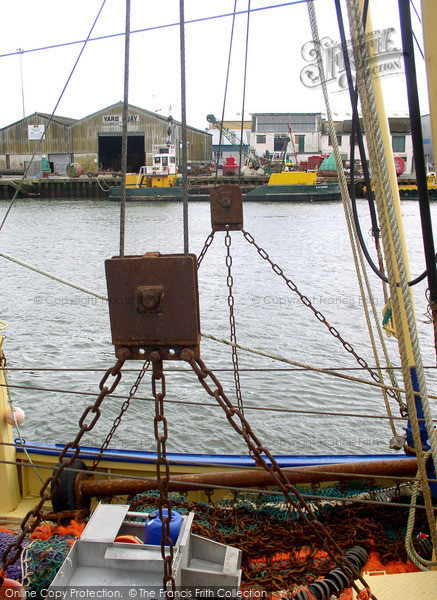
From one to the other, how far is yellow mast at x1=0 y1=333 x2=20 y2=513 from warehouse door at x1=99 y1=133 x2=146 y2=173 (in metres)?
45.2

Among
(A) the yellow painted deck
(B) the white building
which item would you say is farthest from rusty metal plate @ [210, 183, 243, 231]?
(B) the white building

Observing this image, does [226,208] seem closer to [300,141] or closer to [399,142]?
[399,142]

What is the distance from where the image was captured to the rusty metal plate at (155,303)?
6.04 ft

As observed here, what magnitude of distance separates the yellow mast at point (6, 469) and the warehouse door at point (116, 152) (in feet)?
148

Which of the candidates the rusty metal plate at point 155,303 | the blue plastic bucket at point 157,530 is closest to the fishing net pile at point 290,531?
the blue plastic bucket at point 157,530

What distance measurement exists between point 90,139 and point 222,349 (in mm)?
41144

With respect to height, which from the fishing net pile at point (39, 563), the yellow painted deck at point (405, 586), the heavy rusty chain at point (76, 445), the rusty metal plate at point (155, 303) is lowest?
the fishing net pile at point (39, 563)

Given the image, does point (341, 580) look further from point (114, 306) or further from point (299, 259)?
point (299, 259)

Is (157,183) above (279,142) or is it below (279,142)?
below

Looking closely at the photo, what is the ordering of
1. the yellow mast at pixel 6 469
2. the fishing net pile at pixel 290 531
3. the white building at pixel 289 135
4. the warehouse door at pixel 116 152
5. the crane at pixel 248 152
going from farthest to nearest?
the white building at pixel 289 135, the crane at pixel 248 152, the warehouse door at pixel 116 152, the yellow mast at pixel 6 469, the fishing net pile at pixel 290 531

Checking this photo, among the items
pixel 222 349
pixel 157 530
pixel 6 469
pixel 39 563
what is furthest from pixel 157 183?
pixel 157 530

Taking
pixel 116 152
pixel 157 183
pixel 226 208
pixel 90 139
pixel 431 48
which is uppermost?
pixel 90 139

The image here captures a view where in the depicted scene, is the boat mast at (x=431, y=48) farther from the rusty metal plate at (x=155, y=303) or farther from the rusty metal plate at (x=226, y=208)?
the rusty metal plate at (x=226, y=208)

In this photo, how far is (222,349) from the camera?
1067cm
